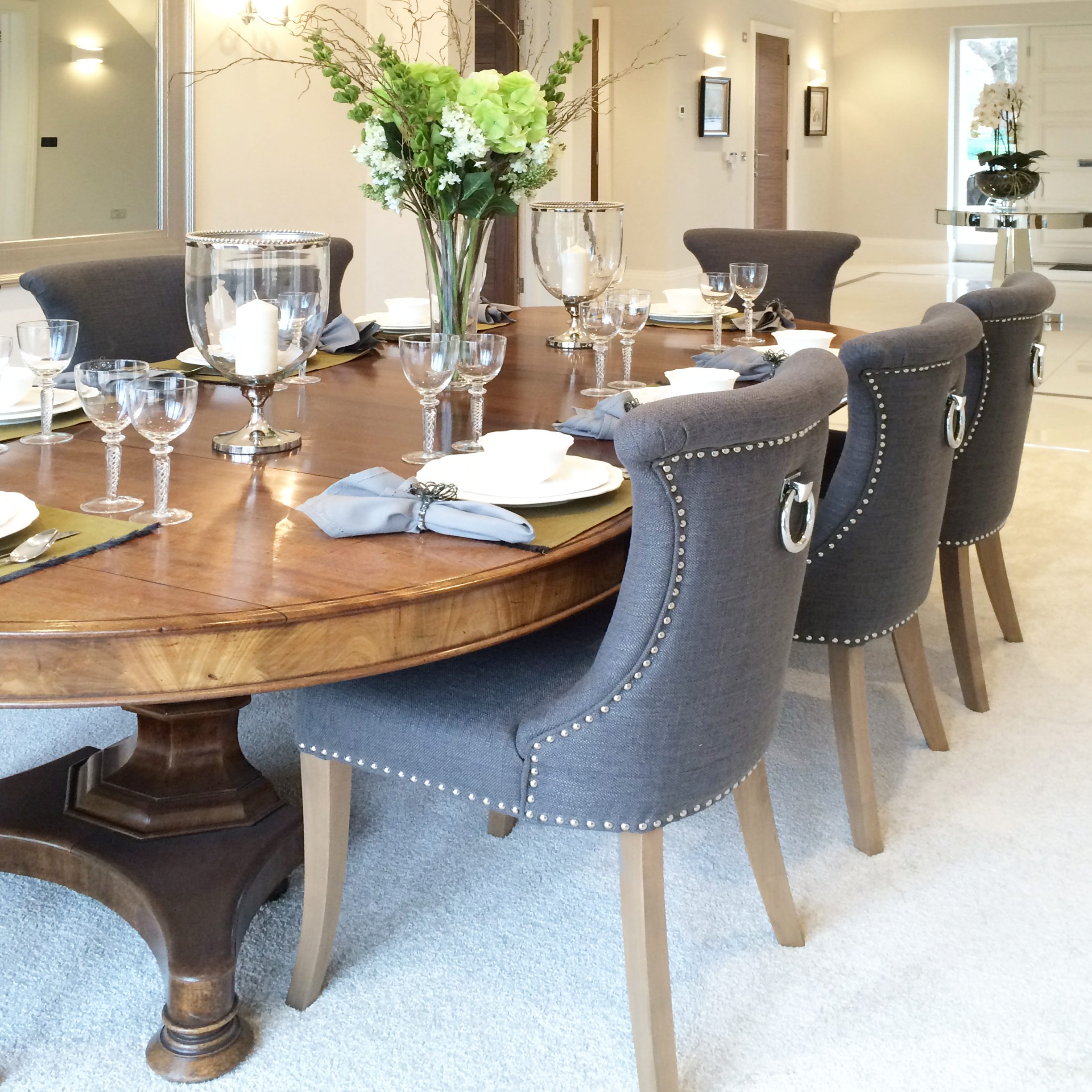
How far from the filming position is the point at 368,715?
1569 mm

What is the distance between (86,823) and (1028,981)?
1.39 meters

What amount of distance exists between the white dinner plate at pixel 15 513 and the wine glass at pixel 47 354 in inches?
18.0

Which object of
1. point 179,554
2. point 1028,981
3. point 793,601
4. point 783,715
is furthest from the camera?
point 783,715

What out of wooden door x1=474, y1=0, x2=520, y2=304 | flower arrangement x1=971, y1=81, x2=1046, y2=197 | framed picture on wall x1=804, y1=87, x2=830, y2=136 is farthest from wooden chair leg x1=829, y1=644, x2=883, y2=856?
framed picture on wall x1=804, y1=87, x2=830, y2=136

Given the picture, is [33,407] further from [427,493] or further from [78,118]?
[78,118]

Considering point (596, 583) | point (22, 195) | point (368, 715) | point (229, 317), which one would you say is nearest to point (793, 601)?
point (596, 583)

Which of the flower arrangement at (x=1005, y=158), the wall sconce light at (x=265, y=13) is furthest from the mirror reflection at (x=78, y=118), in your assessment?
the flower arrangement at (x=1005, y=158)

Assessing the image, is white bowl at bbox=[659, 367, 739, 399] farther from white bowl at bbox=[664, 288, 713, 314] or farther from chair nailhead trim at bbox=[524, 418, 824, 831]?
white bowl at bbox=[664, 288, 713, 314]

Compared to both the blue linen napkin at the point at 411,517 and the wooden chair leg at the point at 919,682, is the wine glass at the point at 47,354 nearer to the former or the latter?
the blue linen napkin at the point at 411,517

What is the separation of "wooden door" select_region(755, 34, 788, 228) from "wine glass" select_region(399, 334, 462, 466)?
10427 mm

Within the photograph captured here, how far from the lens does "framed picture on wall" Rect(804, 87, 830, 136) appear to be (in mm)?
12852

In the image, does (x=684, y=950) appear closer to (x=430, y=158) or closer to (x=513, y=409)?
(x=513, y=409)

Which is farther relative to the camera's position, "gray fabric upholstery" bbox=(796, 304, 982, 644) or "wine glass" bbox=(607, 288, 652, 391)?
"wine glass" bbox=(607, 288, 652, 391)

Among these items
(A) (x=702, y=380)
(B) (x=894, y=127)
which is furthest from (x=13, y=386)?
(B) (x=894, y=127)
